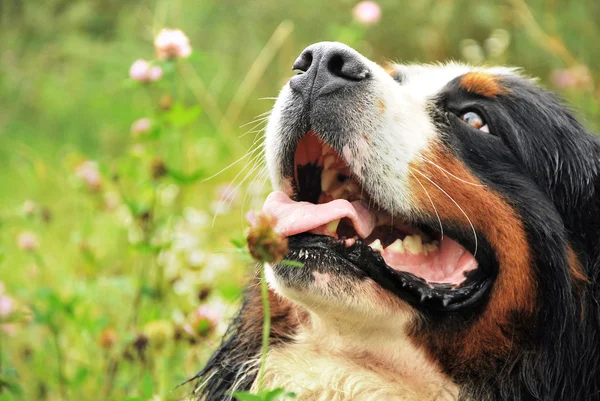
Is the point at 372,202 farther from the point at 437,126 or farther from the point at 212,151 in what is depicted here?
the point at 212,151

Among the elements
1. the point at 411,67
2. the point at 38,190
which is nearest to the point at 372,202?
the point at 411,67

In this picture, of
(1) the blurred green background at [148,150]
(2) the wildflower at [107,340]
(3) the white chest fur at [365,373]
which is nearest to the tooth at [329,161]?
(1) the blurred green background at [148,150]

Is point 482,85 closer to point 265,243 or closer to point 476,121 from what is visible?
point 476,121

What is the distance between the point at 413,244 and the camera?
2.68 metres

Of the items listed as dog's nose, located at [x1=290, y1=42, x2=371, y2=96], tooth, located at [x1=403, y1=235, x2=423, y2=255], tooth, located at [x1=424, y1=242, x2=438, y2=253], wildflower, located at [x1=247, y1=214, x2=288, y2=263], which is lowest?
tooth, located at [x1=424, y1=242, x2=438, y2=253]

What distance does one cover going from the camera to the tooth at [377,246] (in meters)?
2.51

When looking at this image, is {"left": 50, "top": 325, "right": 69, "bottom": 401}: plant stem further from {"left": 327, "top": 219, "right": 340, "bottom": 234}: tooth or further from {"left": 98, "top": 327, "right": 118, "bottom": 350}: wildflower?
{"left": 327, "top": 219, "right": 340, "bottom": 234}: tooth

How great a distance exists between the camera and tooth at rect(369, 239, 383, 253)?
2506mm

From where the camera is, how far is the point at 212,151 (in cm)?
612

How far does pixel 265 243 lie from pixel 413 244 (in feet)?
3.03

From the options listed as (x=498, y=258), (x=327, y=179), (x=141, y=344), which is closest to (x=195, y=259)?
(x=141, y=344)

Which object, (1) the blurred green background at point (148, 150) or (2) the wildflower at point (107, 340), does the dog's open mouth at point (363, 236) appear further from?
(2) the wildflower at point (107, 340)

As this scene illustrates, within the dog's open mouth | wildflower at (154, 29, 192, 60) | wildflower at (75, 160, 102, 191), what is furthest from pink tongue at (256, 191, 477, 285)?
wildflower at (75, 160, 102, 191)

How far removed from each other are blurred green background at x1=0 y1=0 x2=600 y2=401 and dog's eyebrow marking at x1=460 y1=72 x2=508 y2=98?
66cm
